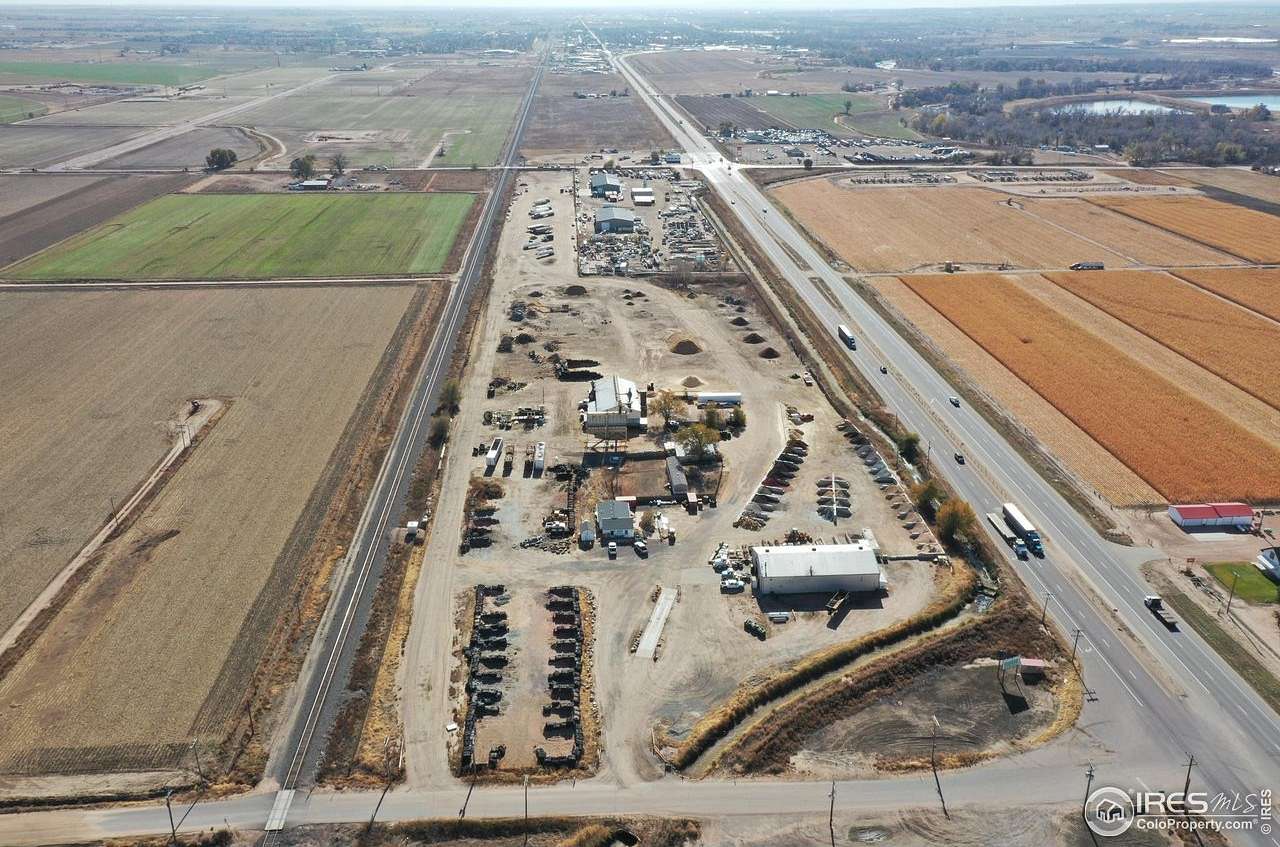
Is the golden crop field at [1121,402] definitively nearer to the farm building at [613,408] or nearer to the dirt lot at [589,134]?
the farm building at [613,408]

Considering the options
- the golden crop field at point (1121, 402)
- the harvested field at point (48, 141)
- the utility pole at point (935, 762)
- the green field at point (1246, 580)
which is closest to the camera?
the utility pole at point (935, 762)

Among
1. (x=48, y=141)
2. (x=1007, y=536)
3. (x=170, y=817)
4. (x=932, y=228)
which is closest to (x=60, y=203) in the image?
(x=48, y=141)

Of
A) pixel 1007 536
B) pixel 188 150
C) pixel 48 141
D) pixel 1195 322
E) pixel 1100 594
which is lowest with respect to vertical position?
pixel 1100 594

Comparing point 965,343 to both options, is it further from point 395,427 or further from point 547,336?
point 395,427

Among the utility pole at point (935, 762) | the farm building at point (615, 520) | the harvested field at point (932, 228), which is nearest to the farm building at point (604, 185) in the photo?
the harvested field at point (932, 228)

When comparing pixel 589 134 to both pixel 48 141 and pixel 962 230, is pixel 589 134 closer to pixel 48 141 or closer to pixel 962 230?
pixel 962 230

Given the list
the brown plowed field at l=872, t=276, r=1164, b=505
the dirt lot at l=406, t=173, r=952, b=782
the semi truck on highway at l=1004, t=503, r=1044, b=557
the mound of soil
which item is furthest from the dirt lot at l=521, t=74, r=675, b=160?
the semi truck on highway at l=1004, t=503, r=1044, b=557

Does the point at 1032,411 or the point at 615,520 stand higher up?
the point at 1032,411
